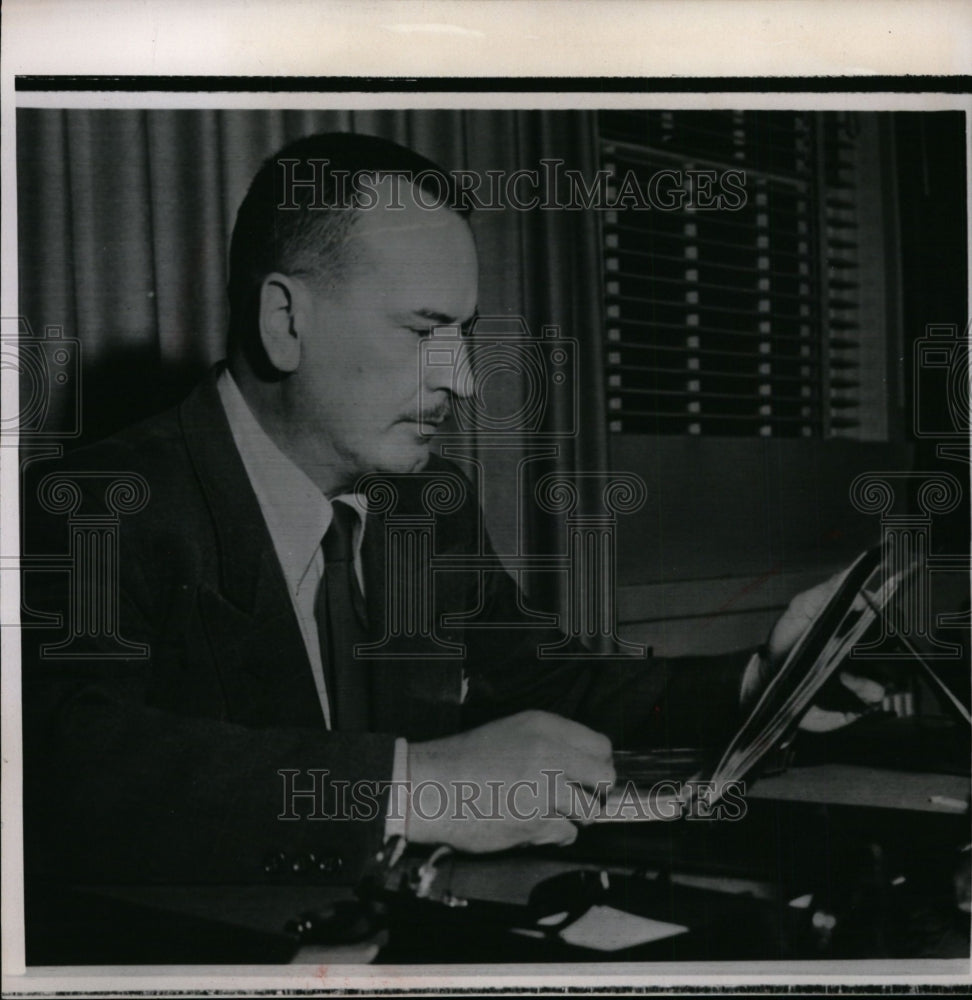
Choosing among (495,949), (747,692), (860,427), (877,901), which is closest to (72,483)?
(495,949)

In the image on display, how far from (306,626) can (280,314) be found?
756mm

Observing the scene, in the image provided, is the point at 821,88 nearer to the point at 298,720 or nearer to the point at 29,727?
the point at 298,720

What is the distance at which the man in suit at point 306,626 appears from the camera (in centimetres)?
269

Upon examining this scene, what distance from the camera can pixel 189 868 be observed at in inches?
106

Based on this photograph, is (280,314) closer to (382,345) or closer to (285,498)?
(382,345)

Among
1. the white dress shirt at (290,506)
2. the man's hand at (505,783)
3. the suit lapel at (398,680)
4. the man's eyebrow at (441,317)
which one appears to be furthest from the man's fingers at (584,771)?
the man's eyebrow at (441,317)

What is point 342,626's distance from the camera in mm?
2725

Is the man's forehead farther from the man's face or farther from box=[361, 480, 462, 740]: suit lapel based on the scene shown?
box=[361, 480, 462, 740]: suit lapel

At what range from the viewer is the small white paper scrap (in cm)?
275

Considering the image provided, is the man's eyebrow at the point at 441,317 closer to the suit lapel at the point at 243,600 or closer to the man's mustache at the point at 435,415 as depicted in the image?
the man's mustache at the point at 435,415

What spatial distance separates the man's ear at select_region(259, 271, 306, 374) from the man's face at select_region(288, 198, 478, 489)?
34 millimetres

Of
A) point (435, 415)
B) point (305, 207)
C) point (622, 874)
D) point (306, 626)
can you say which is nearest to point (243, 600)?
point (306, 626)

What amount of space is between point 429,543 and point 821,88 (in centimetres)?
148

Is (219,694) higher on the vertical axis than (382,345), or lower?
lower
